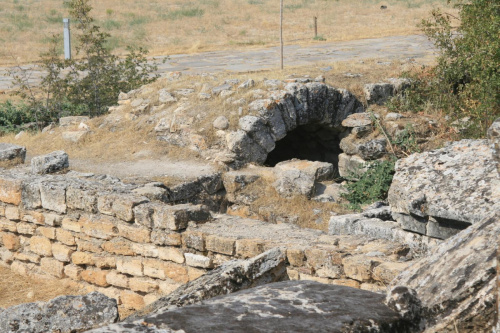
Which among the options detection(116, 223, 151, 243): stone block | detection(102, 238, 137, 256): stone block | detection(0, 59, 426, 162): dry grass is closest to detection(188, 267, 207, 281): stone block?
detection(116, 223, 151, 243): stone block

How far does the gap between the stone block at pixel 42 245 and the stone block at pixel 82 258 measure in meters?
0.45

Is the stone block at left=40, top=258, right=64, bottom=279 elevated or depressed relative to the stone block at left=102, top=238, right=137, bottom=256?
depressed

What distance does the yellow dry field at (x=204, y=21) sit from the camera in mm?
35781

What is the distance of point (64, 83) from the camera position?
1745cm

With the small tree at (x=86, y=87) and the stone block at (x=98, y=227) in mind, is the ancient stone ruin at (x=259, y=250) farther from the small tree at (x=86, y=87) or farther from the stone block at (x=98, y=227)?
the small tree at (x=86, y=87)

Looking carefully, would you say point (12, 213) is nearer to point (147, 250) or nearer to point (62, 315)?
point (147, 250)

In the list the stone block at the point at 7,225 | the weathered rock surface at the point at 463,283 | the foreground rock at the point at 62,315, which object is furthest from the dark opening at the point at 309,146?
the weathered rock surface at the point at 463,283

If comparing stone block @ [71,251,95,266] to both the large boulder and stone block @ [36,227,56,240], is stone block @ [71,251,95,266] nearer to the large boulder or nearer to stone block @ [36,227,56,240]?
stone block @ [36,227,56,240]

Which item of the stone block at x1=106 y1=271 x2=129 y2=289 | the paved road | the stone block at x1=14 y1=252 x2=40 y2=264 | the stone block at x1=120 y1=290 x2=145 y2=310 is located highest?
the paved road

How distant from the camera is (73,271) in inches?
289

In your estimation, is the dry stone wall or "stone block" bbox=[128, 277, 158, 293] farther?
"stone block" bbox=[128, 277, 158, 293]

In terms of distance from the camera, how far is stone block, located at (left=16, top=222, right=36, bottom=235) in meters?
7.77

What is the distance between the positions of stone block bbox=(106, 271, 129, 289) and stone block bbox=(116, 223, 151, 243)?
0.42 metres

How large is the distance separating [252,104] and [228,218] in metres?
7.13
